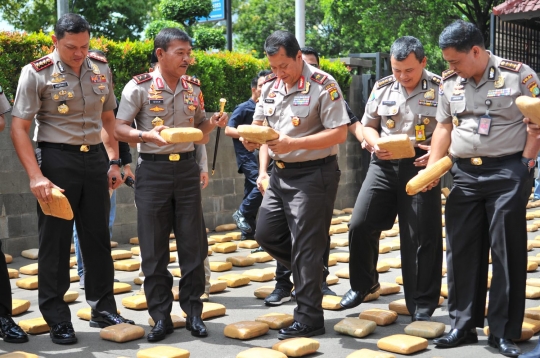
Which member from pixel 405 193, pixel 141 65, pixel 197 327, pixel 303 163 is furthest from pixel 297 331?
pixel 141 65

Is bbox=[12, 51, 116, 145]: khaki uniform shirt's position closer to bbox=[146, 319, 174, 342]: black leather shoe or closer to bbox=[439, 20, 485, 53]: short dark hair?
bbox=[146, 319, 174, 342]: black leather shoe

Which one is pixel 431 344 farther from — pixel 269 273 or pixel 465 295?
pixel 269 273

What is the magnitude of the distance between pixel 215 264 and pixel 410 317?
2590 millimetres

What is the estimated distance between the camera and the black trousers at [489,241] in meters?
5.02

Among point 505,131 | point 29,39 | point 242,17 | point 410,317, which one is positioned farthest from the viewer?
point 242,17

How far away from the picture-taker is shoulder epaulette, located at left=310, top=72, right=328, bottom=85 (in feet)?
18.4

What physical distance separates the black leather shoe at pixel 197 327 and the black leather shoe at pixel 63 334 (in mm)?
813

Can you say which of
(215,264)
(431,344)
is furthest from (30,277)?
(431,344)

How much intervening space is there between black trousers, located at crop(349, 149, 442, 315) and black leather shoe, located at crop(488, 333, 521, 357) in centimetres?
83

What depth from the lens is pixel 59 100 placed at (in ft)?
17.8

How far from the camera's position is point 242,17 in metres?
47.6

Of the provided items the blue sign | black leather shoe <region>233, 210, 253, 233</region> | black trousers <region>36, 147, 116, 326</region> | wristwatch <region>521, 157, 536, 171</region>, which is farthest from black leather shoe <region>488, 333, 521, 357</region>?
the blue sign

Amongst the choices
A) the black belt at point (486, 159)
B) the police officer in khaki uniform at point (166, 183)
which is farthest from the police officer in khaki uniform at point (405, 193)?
the police officer in khaki uniform at point (166, 183)

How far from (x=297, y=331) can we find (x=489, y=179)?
1.69 m
